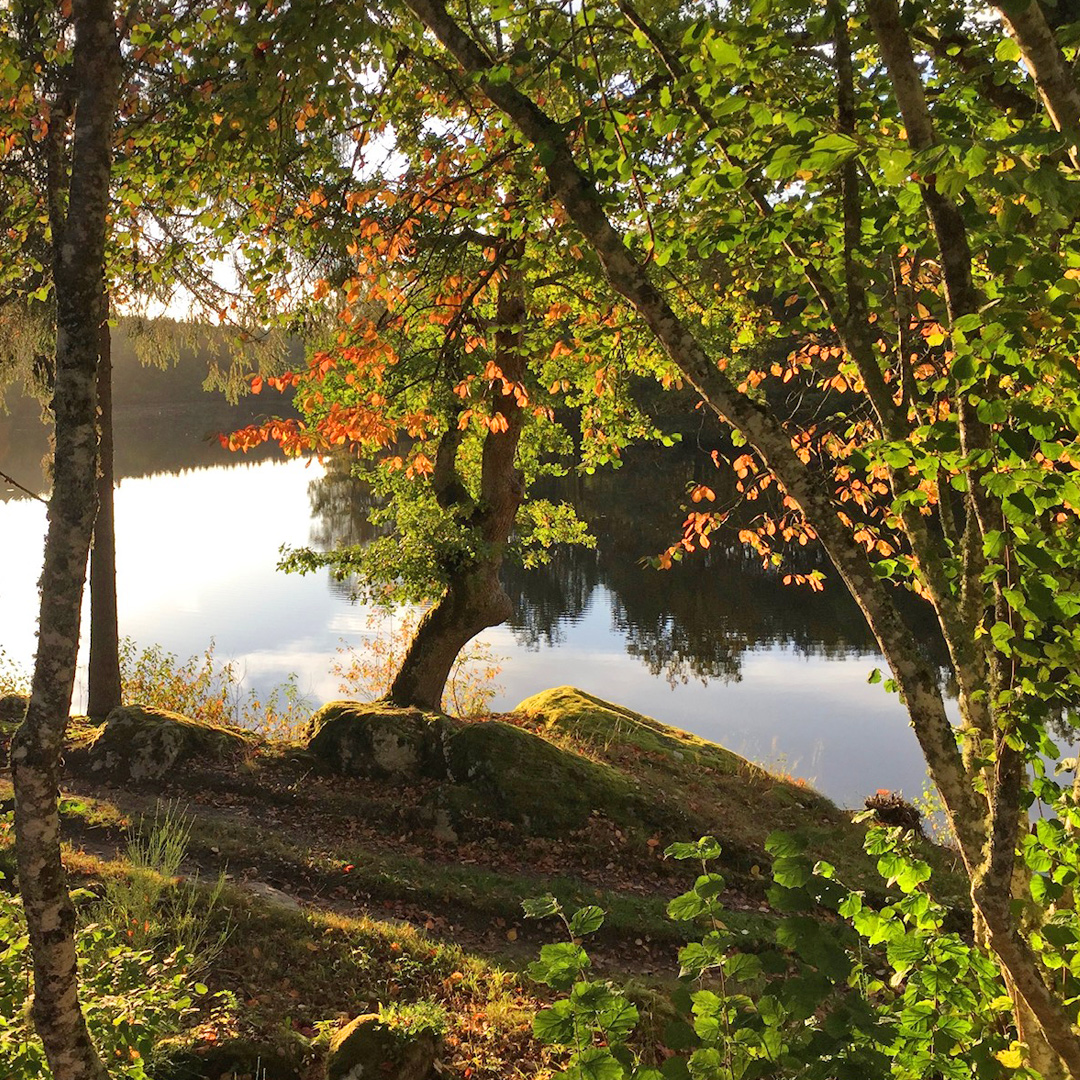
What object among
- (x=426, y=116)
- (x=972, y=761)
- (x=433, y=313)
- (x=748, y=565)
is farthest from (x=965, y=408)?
(x=748, y=565)

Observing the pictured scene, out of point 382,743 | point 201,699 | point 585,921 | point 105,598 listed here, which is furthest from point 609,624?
point 585,921

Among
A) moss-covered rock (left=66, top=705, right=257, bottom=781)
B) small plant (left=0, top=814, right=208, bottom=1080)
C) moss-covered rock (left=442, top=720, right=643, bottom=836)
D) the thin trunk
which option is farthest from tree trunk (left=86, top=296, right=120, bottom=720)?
the thin trunk

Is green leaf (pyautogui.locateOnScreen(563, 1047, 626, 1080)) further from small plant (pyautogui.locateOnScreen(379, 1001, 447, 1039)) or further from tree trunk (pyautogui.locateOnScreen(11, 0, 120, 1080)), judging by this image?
small plant (pyautogui.locateOnScreen(379, 1001, 447, 1039))

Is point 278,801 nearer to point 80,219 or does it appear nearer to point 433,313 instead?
point 433,313

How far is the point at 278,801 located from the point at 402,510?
3.48 m

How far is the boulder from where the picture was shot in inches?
141

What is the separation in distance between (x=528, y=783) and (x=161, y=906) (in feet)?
12.9

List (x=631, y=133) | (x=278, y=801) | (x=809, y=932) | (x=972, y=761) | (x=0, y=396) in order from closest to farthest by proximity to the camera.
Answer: (x=809, y=932) → (x=972, y=761) → (x=631, y=133) → (x=278, y=801) → (x=0, y=396)

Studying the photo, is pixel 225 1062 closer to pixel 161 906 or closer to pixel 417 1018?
pixel 417 1018

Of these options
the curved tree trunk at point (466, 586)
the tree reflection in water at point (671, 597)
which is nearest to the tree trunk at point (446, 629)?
the curved tree trunk at point (466, 586)

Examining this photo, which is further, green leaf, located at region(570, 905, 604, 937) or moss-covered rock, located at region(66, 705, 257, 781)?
moss-covered rock, located at region(66, 705, 257, 781)

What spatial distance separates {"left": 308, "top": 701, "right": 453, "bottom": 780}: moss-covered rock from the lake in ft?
13.6

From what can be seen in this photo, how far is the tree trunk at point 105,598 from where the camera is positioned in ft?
31.0

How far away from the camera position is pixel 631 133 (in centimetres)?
368
